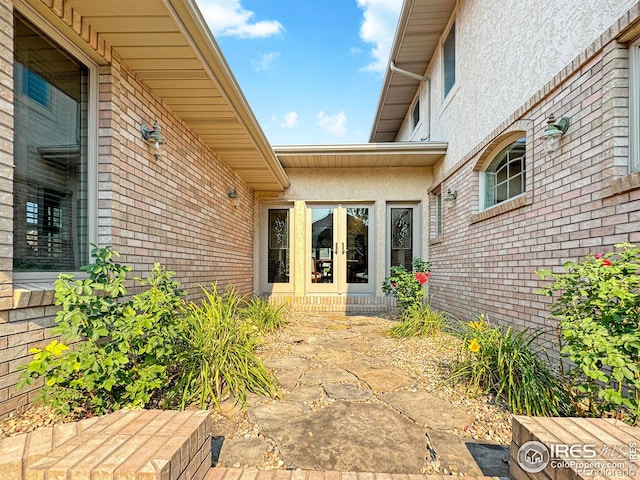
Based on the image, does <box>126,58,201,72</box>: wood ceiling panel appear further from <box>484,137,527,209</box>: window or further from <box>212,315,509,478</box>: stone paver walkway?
<box>484,137,527,209</box>: window

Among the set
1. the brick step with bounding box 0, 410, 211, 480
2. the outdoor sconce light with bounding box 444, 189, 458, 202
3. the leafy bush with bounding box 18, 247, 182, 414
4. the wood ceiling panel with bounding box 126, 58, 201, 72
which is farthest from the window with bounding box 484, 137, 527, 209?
the brick step with bounding box 0, 410, 211, 480

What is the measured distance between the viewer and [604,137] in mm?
2418

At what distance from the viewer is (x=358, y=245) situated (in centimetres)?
700

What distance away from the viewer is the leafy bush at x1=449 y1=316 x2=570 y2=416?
2152 mm

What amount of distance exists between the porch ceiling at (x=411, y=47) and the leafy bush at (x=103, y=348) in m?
5.63

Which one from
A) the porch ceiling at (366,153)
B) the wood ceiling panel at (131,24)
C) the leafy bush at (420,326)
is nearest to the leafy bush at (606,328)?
the leafy bush at (420,326)

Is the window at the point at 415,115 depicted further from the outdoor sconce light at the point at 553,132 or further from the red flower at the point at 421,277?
the outdoor sconce light at the point at 553,132

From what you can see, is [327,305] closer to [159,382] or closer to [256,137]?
[256,137]

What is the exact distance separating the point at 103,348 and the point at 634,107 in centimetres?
376

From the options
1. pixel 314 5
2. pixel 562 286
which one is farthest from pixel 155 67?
pixel 314 5

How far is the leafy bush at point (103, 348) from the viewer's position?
1741mm

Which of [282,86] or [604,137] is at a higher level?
[282,86]

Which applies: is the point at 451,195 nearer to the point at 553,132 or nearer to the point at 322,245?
the point at 553,132

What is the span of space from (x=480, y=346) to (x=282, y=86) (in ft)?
35.3
